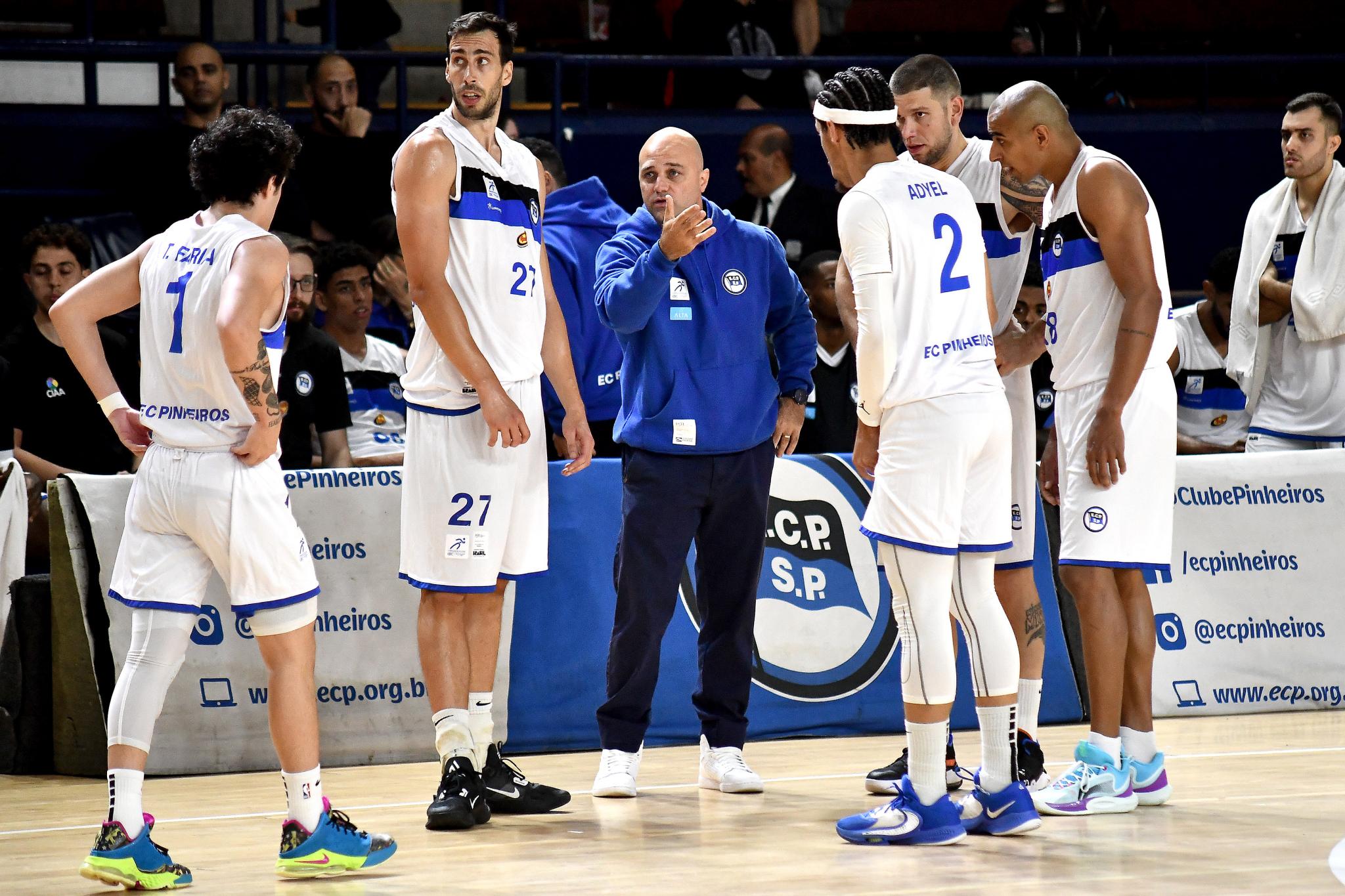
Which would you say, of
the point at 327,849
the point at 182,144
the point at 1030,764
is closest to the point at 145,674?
the point at 327,849

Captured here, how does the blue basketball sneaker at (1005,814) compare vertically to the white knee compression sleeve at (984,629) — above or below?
below

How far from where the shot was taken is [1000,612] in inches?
184

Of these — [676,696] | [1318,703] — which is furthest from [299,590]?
[1318,703]

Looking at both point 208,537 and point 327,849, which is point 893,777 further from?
point 208,537

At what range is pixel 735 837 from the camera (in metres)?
4.70

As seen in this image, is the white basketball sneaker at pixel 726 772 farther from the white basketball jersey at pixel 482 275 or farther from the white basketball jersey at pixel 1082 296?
the white basketball jersey at pixel 1082 296

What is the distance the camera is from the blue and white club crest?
673 centimetres

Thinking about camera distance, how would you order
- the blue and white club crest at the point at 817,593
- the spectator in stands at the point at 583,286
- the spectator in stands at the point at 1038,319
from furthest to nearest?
1. the spectator in stands at the point at 583,286
2. the blue and white club crest at the point at 817,593
3. the spectator in stands at the point at 1038,319

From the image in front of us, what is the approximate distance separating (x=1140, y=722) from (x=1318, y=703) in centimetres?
245

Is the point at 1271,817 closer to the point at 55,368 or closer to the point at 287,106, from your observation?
the point at 55,368

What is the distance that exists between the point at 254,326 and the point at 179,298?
28cm

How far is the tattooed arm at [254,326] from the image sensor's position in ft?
13.6

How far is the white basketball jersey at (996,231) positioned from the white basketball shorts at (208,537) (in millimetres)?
2521

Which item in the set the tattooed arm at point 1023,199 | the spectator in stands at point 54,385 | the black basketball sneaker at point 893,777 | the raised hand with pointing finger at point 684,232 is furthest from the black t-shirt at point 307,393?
the tattooed arm at point 1023,199
